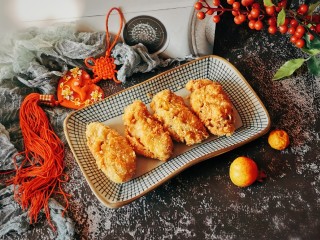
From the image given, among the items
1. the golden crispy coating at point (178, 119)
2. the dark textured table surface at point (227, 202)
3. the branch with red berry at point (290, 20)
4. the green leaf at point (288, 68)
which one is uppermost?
the branch with red berry at point (290, 20)

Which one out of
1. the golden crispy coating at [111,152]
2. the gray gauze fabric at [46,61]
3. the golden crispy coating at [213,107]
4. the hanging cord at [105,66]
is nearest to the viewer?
the golden crispy coating at [111,152]

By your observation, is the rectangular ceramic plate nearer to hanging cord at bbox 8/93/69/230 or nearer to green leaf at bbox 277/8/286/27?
hanging cord at bbox 8/93/69/230

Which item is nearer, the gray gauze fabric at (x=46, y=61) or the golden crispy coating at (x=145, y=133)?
the golden crispy coating at (x=145, y=133)

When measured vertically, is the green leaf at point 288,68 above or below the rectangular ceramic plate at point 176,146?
above

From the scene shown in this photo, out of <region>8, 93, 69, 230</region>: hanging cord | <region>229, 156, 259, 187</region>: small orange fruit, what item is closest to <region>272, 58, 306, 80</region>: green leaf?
<region>229, 156, 259, 187</region>: small orange fruit

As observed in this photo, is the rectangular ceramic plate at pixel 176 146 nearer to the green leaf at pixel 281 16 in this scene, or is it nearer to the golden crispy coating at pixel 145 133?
the golden crispy coating at pixel 145 133

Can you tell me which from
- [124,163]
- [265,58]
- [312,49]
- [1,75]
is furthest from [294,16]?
[1,75]

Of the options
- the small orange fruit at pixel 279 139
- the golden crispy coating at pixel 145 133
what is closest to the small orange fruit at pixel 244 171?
the small orange fruit at pixel 279 139
